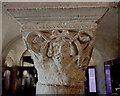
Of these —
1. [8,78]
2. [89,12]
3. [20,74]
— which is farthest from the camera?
[20,74]

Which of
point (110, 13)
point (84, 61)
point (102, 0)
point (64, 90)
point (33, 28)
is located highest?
point (110, 13)

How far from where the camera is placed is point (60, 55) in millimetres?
701

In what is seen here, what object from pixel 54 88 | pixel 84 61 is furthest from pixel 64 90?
pixel 84 61

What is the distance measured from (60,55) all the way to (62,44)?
0.05m

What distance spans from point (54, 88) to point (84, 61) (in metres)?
0.19

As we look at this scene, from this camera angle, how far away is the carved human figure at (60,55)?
2.29 feet

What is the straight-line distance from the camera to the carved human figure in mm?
699

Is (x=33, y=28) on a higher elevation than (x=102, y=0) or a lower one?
lower

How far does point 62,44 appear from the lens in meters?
0.69

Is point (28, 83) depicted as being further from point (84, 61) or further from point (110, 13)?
point (84, 61)

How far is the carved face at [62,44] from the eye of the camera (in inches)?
27.5

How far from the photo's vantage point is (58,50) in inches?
27.6

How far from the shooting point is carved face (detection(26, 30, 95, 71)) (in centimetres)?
70

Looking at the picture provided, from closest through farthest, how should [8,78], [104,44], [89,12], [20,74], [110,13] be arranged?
[89,12]
[110,13]
[104,44]
[8,78]
[20,74]
